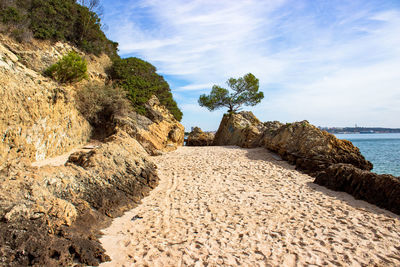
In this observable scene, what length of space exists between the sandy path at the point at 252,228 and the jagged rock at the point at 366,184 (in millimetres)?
345

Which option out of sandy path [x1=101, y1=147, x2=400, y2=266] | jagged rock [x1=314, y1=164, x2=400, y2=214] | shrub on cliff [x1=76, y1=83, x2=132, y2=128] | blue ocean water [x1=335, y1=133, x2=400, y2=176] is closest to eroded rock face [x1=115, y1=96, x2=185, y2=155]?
shrub on cliff [x1=76, y1=83, x2=132, y2=128]

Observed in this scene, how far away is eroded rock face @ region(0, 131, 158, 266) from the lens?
317 centimetres

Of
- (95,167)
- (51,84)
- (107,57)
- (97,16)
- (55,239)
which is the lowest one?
(55,239)

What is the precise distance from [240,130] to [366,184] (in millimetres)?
12253

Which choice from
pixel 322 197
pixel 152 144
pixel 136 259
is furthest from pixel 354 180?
pixel 152 144

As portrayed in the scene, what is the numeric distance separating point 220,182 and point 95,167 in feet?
14.1

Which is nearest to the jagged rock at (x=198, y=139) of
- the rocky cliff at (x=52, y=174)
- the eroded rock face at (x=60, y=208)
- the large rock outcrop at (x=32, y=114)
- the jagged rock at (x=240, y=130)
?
the jagged rock at (x=240, y=130)

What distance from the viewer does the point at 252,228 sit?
4.83m

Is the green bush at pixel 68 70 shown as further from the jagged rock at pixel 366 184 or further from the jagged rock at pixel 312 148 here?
the jagged rock at pixel 366 184

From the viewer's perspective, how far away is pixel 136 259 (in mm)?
3730

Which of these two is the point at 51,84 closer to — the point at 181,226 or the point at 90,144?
the point at 90,144

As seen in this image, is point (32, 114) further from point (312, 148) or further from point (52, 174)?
point (312, 148)

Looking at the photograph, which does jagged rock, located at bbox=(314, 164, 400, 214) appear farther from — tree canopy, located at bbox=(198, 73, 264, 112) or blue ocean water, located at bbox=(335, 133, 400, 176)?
tree canopy, located at bbox=(198, 73, 264, 112)

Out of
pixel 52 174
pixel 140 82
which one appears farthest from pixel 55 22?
pixel 52 174
